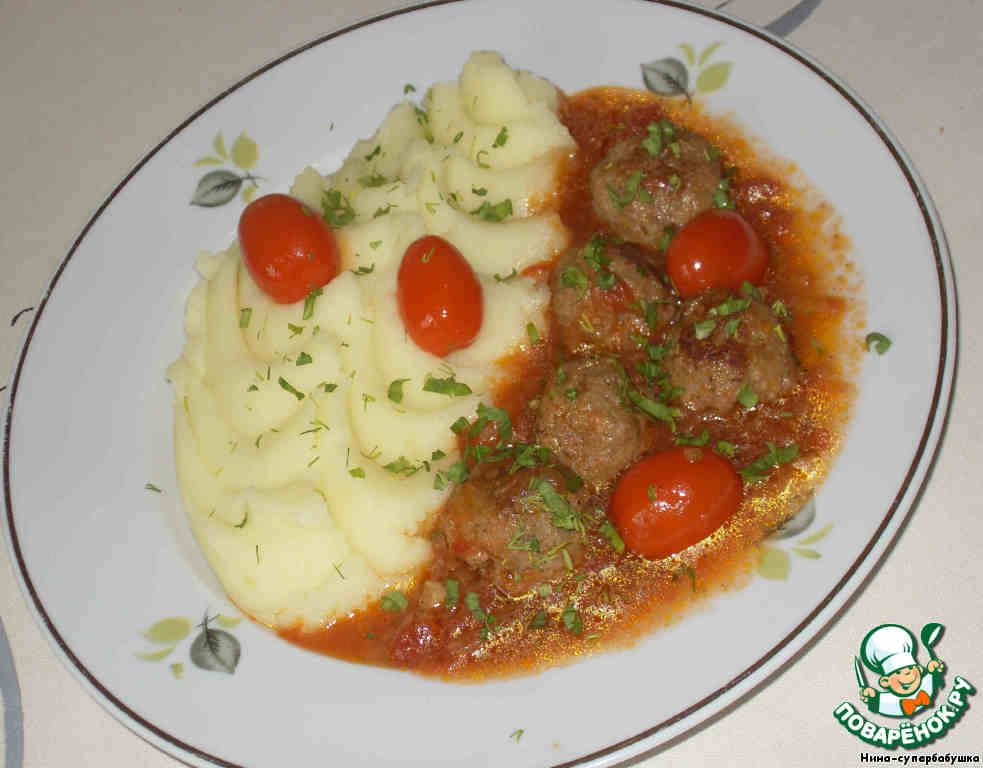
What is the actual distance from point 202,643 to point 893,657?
154 inches

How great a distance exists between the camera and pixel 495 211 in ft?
20.8

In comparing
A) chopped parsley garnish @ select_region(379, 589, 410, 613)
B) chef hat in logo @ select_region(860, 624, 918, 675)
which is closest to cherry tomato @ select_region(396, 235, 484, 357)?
chopped parsley garnish @ select_region(379, 589, 410, 613)

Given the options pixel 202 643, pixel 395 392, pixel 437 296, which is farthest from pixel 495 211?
pixel 202 643

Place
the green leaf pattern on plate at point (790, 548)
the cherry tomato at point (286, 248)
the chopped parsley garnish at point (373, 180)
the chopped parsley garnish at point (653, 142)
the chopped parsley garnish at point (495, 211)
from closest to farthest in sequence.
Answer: the green leaf pattern on plate at point (790, 548)
the cherry tomato at point (286, 248)
the chopped parsley garnish at point (653, 142)
the chopped parsley garnish at point (495, 211)
the chopped parsley garnish at point (373, 180)

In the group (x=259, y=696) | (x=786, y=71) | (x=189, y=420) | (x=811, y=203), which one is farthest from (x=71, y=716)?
(x=786, y=71)

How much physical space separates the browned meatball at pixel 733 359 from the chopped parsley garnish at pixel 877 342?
1.41 ft

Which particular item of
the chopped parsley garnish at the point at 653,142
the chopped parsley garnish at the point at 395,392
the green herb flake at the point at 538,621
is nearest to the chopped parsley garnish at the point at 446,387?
the chopped parsley garnish at the point at 395,392

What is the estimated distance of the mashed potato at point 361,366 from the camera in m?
5.29

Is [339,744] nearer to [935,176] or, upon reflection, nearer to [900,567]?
[900,567]

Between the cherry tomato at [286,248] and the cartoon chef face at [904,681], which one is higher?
the cherry tomato at [286,248]

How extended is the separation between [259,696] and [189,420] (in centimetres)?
202

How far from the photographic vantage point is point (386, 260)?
19.8 feet

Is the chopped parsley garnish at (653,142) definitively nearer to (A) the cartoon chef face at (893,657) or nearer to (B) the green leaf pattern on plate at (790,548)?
(B) the green leaf pattern on plate at (790,548)

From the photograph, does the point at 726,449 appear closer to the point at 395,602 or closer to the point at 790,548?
the point at 790,548
